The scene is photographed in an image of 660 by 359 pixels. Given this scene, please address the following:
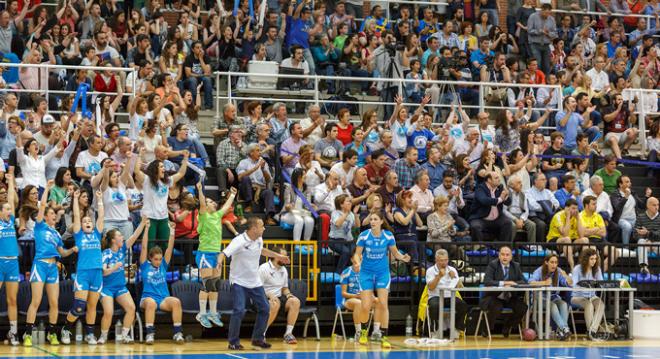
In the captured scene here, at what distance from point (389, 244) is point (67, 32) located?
8.98 meters

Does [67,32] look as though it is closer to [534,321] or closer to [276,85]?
[276,85]

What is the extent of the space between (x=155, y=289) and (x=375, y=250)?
3.38 metres

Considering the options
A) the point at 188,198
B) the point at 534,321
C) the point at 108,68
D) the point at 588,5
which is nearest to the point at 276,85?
the point at 108,68

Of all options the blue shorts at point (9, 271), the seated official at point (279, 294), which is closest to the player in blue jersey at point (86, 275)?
the blue shorts at point (9, 271)

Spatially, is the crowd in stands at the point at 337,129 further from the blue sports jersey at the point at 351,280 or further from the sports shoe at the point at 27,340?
the sports shoe at the point at 27,340

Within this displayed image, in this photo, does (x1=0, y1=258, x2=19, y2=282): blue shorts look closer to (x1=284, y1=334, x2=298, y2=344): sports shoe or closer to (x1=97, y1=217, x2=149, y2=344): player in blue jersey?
(x1=97, y1=217, x2=149, y2=344): player in blue jersey

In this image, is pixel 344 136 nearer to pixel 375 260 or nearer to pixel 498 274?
pixel 498 274

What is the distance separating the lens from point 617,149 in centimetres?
2561

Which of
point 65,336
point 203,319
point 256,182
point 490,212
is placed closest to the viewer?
point 65,336

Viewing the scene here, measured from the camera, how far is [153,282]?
18.7m

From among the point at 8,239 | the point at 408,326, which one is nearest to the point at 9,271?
the point at 8,239

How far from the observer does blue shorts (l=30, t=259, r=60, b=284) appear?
17.9m

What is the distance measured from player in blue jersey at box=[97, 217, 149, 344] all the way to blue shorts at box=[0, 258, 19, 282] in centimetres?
129

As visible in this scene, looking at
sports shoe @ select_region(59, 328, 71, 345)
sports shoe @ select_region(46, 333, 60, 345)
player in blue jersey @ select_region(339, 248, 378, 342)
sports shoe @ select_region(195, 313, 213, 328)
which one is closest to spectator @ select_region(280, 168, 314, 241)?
player in blue jersey @ select_region(339, 248, 378, 342)
